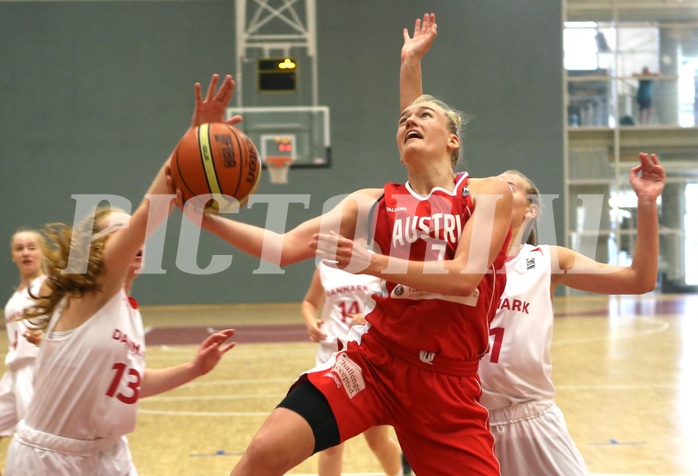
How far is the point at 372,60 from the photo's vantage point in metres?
17.8

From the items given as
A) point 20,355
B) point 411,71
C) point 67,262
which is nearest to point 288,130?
point 20,355

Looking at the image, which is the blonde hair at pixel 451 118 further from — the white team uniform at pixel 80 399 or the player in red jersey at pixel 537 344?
the white team uniform at pixel 80 399

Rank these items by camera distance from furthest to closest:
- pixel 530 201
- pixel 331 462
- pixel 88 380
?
pixel 331 462, pixel 530 201, pixel 88 380

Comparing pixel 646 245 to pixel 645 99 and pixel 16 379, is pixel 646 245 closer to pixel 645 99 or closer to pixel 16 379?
pixel 16 379

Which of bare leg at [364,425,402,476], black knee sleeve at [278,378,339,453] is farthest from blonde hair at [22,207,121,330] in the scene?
bare leg at [364,425,402,476]

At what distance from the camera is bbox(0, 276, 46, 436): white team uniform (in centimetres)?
470

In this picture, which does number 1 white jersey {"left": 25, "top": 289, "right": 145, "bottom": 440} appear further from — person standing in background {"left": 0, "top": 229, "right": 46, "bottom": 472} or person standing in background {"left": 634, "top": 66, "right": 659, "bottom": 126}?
person standing in background {"left": 634, "top": 66, "right": 659, "bottom": 126}

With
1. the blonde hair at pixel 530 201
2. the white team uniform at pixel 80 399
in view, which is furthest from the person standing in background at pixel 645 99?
the white team uniform at pixel 80 399

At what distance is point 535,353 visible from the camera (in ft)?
11.3

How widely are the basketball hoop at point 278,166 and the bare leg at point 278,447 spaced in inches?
478

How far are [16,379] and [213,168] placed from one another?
9.12 feet

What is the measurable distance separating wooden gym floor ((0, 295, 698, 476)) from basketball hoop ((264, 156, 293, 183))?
2.67 meters

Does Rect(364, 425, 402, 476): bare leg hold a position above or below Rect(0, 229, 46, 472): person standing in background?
below

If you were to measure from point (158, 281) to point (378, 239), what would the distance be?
15262 millimetres
